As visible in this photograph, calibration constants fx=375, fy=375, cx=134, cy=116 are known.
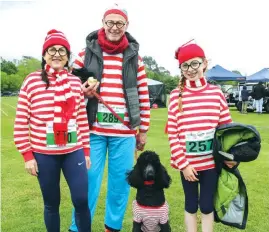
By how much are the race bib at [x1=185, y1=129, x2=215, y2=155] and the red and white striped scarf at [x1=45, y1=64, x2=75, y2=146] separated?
98cm

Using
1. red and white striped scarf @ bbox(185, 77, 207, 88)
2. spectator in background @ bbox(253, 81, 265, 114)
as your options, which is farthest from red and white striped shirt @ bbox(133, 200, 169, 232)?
spectator in background @ bbox(253, 81, 265, 114)

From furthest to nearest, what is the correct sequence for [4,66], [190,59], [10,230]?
[4,66] → [10,230] → [190,59]

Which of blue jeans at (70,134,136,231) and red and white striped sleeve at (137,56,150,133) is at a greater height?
red and white striped sleeve at (137,56,150,133)

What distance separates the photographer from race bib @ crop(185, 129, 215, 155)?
121 inches

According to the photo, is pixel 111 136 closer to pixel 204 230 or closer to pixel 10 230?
pixel 204 230

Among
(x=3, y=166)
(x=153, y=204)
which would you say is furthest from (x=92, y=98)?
(x=3, y=166)

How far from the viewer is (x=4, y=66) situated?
95.4 meters

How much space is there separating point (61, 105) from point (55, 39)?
53 centimetres

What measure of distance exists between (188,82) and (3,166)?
487 centimetres

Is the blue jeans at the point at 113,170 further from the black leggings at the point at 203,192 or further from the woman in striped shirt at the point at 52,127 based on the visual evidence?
the black leggings at the point at 203,192

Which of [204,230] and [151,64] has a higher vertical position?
[151,64]

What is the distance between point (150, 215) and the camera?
10.7 ft

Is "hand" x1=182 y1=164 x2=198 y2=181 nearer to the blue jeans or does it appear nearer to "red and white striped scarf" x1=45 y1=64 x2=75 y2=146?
the blue jeans

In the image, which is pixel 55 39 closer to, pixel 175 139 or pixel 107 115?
pixel 107 115
